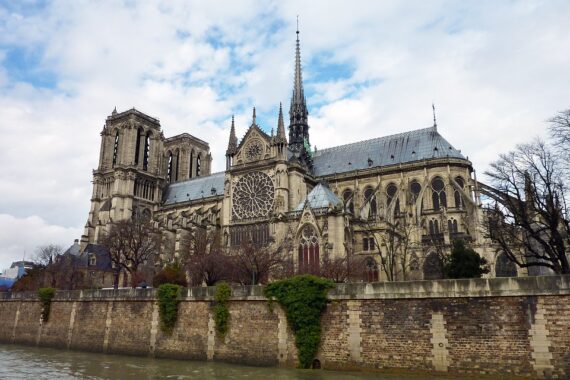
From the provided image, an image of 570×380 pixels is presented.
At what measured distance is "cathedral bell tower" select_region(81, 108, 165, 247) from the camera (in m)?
69.4

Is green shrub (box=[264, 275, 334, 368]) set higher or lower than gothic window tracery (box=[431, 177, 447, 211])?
lower

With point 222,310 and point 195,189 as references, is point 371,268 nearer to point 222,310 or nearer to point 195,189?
point 222,310

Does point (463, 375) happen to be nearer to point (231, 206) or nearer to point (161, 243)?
point (231, 206)

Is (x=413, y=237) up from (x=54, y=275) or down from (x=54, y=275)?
up

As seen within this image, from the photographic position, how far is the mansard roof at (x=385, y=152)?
56250 mm

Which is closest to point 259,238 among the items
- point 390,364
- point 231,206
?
point 231,206

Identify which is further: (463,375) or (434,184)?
(434,184)

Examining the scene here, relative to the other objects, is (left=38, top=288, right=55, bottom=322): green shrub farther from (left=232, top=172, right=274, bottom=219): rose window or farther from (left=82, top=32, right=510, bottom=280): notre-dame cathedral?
(left=232, top=172, right=274, bottom=219): rose window

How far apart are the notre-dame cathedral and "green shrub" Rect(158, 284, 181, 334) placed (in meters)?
16.1

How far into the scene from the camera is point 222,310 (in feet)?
81.0

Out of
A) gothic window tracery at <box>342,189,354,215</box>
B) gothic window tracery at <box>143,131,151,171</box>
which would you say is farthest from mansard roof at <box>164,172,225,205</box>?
gothic window tracery at <box>342,189,354,215</box>

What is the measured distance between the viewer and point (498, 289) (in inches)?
715

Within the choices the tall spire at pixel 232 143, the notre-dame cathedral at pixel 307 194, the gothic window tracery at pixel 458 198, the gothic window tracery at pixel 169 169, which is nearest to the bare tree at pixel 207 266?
the notre-dame cathedral at pixel 307 194

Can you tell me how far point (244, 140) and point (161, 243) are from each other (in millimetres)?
15857
